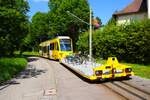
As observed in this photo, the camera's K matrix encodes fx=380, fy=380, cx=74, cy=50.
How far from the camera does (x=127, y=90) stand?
15.3 meters

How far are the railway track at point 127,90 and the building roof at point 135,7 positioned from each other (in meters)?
36.2

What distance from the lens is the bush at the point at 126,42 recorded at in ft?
105

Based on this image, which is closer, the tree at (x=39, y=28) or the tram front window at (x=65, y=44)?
the tram front window at (x=65, y=44)

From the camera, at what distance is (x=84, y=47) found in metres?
52.0

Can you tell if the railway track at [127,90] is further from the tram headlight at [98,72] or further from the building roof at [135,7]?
the building roof at [135,7]

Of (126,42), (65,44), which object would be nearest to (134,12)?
(65,44)

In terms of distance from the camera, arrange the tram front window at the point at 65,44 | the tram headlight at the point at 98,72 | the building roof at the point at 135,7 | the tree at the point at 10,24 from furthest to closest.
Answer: the building roof at the point at 135,7
the tram front window at the point at 65,44
the tree at the point at 10,24
the tram headlight at the point at 98,72

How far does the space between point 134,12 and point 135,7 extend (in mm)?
1869

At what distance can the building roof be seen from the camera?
53219 millimetres

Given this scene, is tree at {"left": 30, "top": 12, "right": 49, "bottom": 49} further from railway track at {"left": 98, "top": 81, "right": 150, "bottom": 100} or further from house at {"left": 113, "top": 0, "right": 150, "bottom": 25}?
railway track at {"left": 98, "top": 81, "right": 150, "bottom": 100}

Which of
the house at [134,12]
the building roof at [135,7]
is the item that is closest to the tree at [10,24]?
the house at [134,12]

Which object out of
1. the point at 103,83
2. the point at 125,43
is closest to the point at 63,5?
the point at 125,43

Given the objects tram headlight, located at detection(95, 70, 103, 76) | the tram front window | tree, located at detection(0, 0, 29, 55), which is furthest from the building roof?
tram headlight, located at detection(95, 70, 103, 76)

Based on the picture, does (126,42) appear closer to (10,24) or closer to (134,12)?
(10,24)
